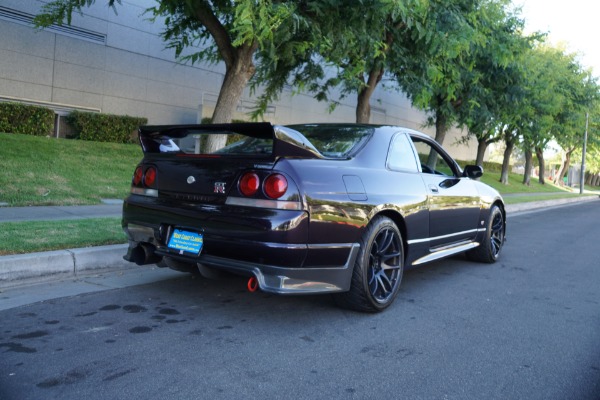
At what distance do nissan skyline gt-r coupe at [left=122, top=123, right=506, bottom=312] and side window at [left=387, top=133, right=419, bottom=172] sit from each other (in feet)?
0.04

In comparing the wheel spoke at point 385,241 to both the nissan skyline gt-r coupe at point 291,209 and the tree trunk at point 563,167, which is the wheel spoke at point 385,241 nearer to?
the nissan skyline gt-r coupe at point 291,209

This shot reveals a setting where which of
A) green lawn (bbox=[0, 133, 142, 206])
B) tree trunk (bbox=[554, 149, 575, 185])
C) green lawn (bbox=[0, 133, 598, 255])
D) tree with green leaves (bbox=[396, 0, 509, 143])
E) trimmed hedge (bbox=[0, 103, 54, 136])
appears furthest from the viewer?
tree trunk (bbox=[554, 149, 575, 185])

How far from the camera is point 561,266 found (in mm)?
6730

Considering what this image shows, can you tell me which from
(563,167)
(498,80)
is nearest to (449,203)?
(498,80)

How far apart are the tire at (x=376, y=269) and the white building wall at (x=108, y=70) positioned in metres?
10.3

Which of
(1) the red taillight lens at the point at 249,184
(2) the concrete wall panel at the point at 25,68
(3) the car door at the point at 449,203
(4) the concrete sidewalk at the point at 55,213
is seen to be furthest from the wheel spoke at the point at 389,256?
(2) the concrete wall panel at the point at 25,68

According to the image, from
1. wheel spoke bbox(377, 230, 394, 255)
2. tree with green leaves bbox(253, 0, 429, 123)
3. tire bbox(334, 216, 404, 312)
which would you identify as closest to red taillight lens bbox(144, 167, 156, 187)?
tire bbox(334, 216, 404, 312)

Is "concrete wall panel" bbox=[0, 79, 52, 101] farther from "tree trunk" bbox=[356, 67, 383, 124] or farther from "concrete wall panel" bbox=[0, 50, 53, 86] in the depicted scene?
"tree trunk" bbox=[356, 67, 383, 124]

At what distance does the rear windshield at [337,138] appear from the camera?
4.19m

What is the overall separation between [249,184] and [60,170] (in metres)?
8.12

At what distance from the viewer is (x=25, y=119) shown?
41.0 ft

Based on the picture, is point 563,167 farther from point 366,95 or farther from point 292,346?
point 292,346

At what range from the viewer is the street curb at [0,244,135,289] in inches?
172

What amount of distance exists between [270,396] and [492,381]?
4.34ft
